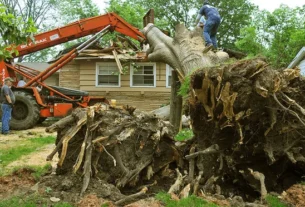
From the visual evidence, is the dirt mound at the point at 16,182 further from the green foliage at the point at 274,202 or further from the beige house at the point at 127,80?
the beige house at the point at 127,80

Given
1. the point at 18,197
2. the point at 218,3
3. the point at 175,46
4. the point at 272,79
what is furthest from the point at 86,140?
the point at 218,3

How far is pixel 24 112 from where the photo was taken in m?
14.8

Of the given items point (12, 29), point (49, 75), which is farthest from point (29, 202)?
point (49, 75)

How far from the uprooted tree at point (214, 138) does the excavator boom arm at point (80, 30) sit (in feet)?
34.8

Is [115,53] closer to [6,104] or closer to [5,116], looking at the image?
[6,104]

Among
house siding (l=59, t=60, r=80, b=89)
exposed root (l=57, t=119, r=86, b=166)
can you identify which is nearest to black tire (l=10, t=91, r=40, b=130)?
house siding (l=59, t=60, r=80, b=89)

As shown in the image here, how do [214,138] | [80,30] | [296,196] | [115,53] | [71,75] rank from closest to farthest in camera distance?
[296,196] < [214,138] < [80,30] < [115,53] < [71,75]

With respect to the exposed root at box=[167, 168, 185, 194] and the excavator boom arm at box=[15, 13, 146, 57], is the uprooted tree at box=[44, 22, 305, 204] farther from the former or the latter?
the excavator boom arm at box=[15, 13, 146, 57]

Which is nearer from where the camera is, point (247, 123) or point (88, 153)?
point (247, 123)

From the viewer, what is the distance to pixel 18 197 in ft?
15.2

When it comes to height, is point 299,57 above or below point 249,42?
below

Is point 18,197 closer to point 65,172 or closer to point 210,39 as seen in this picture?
point 65,172

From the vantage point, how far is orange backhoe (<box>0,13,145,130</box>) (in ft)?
48.1

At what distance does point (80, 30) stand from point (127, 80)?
13.4ft
